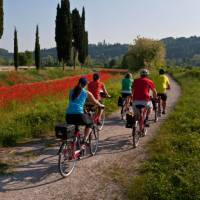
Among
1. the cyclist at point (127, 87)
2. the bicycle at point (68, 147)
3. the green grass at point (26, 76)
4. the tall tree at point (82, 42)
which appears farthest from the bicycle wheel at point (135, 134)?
the tall tree at point (82, 42)

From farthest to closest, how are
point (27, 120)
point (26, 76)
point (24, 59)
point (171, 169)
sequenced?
point (24, 59) < point (26, 76) < point (27, 120) < point (171, 169)

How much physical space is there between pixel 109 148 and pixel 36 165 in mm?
2607

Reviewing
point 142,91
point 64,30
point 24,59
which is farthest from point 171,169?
point 24,59

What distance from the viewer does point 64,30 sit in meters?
57.1

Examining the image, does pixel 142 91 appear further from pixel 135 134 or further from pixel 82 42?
pixel 82 42

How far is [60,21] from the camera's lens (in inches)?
2264

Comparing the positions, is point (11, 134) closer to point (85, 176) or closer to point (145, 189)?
point (85, 176)

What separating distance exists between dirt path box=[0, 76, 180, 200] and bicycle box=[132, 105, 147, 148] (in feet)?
0.96

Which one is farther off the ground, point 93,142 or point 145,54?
point 145,54

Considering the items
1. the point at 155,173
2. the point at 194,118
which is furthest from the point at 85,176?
the point at 194,118

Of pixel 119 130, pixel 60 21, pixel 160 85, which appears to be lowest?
pixel 119 130

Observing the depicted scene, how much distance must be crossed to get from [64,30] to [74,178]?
163 ft

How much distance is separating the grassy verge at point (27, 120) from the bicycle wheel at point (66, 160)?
3.54 metres

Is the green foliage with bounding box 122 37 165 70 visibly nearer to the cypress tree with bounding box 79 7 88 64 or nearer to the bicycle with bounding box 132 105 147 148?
the cypress tree with bounding box 79 7 88 64
